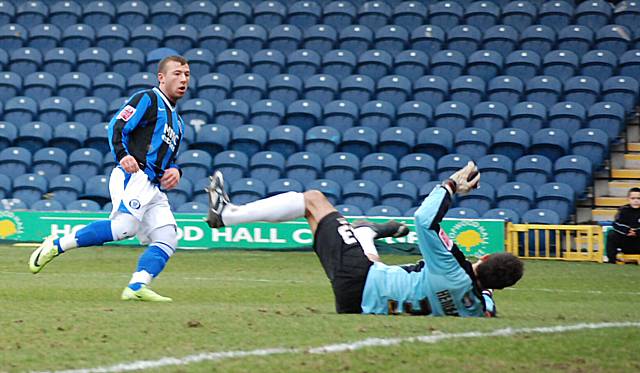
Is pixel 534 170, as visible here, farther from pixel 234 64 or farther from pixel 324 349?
pixel 324 349

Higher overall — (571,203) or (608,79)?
(608,79)

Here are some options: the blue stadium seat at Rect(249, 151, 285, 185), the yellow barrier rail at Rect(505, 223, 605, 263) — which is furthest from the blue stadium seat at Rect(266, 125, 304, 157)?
the yellow barrier rail at Rect(505, 223, 605, 263)

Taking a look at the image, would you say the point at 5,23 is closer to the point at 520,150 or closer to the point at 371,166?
the point at 371,166

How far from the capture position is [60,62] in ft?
73.9

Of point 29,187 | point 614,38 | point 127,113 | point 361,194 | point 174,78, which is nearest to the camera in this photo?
point 127,113

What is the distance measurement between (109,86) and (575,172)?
29.8 feet

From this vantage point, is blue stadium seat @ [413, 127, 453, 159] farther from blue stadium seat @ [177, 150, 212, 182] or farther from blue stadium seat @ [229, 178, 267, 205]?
blue stadium seat @ [177, 150, 212, 182]

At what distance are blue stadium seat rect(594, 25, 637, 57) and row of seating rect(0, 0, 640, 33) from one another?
422 mm

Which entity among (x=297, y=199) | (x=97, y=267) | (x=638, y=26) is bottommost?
(x=97, y=267)

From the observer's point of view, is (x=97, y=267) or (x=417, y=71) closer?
(x=97, y=267)

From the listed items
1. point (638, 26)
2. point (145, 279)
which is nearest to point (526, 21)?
point (638, 26)

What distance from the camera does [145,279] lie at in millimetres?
9406

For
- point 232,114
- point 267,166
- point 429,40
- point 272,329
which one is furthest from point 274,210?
point 429,40

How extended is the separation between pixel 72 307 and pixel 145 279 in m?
0.86
